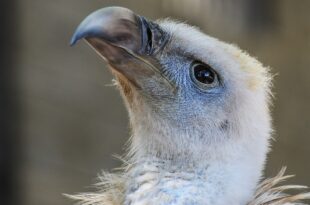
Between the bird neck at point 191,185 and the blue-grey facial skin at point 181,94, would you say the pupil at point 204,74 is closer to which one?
the blue-grey facial skin at point 181,94

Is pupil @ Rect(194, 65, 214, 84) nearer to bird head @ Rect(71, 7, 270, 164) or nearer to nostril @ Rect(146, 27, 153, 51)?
bird head @ Rect(71, 7, 270, 164)

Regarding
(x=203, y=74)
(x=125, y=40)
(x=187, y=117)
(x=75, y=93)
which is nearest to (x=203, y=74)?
(x=203, y=74)

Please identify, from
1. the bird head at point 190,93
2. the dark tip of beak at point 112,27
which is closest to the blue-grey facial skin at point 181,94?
the bird head at point 190,93

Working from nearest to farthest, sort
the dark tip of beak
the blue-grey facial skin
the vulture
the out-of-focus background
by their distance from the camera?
the dark tip of beak → the vulture → the blue-grey facial skin → the out-of-focus background

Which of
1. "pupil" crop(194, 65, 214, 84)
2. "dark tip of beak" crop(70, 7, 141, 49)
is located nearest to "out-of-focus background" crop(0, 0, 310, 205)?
"pupil" crop(194, 65, 214, 84)

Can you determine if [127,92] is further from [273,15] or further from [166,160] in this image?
[273,15]

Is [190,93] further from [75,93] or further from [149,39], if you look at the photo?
[75,93]

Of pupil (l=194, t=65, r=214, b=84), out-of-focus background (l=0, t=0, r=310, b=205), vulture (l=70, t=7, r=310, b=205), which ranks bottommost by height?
vulture (l=70, t=7, r=310, b=205)
